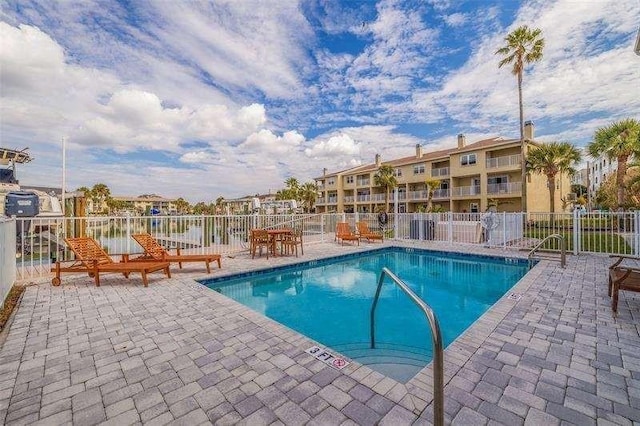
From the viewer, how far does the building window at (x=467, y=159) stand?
30.7 metres

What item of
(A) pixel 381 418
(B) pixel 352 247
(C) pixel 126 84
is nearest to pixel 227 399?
(A) pixel 381 418

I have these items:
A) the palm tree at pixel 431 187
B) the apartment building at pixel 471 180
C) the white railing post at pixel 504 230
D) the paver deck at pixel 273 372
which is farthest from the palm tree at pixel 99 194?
the white railing post at pixel 504 230

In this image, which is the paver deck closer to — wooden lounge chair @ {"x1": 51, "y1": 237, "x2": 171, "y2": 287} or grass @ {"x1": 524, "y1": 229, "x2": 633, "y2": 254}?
wooden lounge chair @ {"x1": 51, "y1": 237, "x2": 171, "y2": 287}

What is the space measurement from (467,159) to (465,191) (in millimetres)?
3477

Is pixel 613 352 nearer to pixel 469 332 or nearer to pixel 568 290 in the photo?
pixel 469 332

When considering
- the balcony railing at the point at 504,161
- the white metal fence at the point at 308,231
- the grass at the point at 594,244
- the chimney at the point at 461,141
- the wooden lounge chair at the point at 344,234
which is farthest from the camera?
the chimney at the point at 461,141

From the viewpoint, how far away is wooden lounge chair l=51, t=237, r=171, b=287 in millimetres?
6078

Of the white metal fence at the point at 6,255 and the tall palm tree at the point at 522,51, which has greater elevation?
the tall palm tree at the point at 522,51

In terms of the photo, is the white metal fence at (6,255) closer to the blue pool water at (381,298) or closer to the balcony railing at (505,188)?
the blue pool water at (381,298)

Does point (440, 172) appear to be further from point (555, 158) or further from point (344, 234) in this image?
point (344, 234)

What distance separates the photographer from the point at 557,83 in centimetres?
1286

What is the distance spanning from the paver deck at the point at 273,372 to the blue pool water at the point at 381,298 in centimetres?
84

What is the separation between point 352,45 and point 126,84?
9837 millimetres

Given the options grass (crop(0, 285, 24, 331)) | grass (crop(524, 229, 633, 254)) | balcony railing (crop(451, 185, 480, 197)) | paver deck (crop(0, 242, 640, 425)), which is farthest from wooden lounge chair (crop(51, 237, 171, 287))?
balcony railing (crop(451, 185, 480, 197))
